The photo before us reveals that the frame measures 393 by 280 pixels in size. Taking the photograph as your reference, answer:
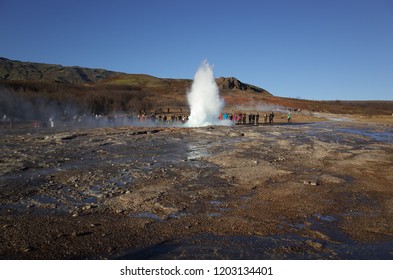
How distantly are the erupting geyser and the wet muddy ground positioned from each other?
2005cm

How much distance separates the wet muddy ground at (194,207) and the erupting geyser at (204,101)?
20047mm

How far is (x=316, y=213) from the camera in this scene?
6520mm

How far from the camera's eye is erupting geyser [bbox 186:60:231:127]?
32862 mm

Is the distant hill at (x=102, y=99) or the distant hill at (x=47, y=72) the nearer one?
the distant hill at (x=102, y=99)

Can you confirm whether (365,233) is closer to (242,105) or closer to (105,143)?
(105,143)

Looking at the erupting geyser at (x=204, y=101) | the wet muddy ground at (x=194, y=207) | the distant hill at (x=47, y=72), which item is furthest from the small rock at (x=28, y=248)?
the distant hill at (x=47, y=72)

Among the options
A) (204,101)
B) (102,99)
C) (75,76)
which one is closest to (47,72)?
(75,76)

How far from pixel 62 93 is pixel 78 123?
1451cm

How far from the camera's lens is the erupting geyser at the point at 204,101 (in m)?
32.9

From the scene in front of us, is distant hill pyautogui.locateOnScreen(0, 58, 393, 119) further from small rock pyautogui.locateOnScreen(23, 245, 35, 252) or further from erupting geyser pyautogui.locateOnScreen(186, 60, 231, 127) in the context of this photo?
small rock pyautogui.locateOnScreen(23, 245, 35, 252)

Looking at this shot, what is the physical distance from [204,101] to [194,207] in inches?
1080

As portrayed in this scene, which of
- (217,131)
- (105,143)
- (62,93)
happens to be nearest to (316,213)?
(105,143)

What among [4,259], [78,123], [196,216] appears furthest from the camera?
[78,123]

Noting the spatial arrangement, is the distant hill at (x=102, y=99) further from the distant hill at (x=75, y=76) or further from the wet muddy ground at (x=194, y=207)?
the wet muddy ground at (x=194, y=207)
